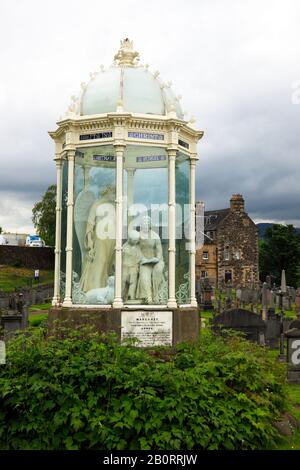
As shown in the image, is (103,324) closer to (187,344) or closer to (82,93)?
(187,344)

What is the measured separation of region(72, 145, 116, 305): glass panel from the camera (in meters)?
10.7

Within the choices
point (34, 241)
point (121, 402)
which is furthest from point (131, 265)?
point (34, 241)

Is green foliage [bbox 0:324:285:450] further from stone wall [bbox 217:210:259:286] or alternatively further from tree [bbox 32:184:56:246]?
tree [bbox 32:184:56:246]

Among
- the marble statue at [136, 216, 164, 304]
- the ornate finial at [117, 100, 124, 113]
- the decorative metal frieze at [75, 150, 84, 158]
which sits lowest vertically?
the marble statue at [136, 216, 164, 304]

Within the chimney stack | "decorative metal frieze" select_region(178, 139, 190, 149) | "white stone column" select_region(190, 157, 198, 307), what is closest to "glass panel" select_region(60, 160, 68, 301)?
"decorative metal frieze" select_region(178, 139, 190, 149)

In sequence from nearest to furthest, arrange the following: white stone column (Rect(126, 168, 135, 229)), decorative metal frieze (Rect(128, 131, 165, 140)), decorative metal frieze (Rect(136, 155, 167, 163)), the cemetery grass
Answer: decorative metal frieze (Rect(128, 131, 165, 140)) < decorative metal frieze (Rect(136, 155, 167, 163)) < white stone column (Rect(126, 168, 135, 229)) < the cemetery grass

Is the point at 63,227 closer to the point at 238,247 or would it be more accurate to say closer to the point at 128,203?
the point at 128,203

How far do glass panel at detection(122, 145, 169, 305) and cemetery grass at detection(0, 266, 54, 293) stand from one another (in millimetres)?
44812

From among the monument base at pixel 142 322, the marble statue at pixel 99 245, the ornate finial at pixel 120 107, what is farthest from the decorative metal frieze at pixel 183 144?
the monument base at pixel 142 322

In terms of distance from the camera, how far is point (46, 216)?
72.8 m

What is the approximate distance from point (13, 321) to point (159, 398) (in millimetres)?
11440

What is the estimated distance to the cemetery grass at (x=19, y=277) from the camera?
56.1 metres

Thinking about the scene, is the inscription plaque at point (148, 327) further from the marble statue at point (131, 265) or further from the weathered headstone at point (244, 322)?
the weathered headstone at point (244, 322)

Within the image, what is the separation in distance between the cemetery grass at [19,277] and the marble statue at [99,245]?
4486cm
